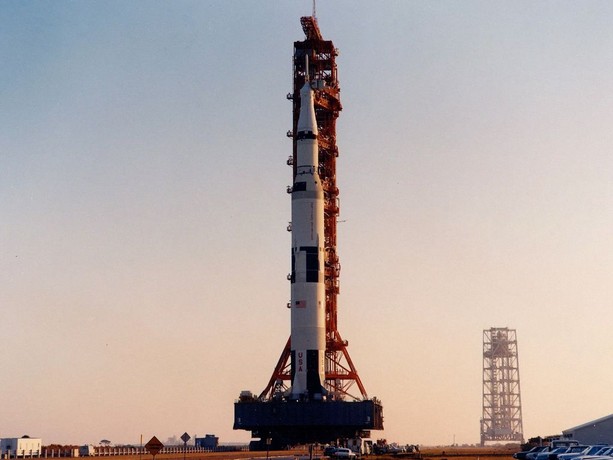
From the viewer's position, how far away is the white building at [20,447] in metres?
99.0

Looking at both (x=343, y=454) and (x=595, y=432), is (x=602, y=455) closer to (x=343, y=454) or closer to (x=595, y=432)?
(x=343, y=454)

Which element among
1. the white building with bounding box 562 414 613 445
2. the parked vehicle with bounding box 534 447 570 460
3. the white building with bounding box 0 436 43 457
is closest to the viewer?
the parked vehicle with bounding box 534 447 570 460

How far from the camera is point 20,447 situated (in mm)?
100375

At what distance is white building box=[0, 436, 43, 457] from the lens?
99000mm

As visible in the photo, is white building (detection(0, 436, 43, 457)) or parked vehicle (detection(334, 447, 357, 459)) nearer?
parked vehicle (detection(334, 447, 357, 459))

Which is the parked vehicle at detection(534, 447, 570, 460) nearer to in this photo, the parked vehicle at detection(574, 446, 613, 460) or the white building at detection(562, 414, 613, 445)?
the parked vehicle at detection(574, 446, 613, 460)

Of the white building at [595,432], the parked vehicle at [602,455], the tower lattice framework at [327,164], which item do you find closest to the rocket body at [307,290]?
the tower lattice framework at [327,164]

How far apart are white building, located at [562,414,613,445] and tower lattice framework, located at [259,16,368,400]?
27.6m

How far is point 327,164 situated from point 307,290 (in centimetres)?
2272

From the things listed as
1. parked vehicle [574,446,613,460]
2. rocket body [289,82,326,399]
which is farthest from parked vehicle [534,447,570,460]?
rocket body [289,82,326,399]

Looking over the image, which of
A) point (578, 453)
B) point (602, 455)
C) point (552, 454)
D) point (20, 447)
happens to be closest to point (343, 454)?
point (552, 454)

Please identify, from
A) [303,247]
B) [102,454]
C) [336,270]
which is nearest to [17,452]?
[102,454]

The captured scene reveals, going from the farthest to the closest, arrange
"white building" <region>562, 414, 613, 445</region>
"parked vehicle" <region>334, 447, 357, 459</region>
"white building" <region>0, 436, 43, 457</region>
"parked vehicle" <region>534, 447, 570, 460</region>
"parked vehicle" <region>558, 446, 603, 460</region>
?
1. "white building" <region>562, 414, 613, 445</region>
2. "white building" <region>0, 436, 43, 457</region>
3. "parked vehicle" <region>334, 447, 357, 459</region>
4. "parked vehicle" <region>534, 447, 570, 460</region>
5. "parked vehicle" <region>558, 446, 603, 460</region>

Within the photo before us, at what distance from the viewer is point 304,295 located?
123 metres
